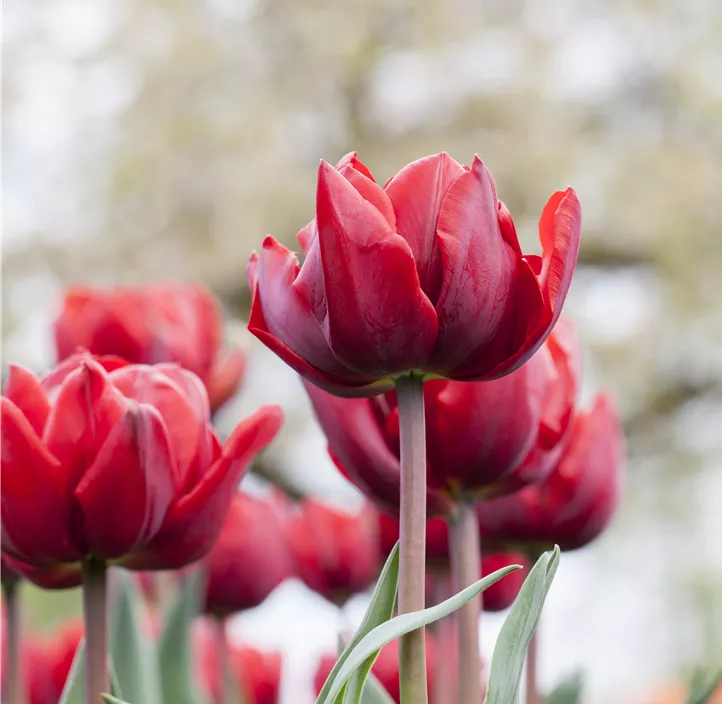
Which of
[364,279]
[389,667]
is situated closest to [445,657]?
[389,667]

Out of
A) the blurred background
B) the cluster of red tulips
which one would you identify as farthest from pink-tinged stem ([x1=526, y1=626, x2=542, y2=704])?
the blurred background

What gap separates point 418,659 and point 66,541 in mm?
110

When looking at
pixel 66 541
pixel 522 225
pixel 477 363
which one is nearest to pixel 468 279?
pixel 477 363

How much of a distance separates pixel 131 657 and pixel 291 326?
17cm

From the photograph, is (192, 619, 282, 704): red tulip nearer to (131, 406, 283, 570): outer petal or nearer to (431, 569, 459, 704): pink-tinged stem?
(431, 569, 459, 704): pink-tinged stem

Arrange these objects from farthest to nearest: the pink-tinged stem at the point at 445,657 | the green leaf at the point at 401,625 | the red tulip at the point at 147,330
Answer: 1. the red tulip at the point at 147,330
2. the pink-tinged stem at the point at 445,657
3. the green leaf at the point at 401,625

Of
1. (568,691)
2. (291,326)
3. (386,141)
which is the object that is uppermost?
(386,141)

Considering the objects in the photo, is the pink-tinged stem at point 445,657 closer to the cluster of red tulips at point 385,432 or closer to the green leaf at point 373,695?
the cluster of red tulips at point 385,432

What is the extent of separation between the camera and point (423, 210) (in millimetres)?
269

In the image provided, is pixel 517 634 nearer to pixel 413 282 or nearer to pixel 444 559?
pixel 413 282

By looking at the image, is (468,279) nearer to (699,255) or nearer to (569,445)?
(569,445)

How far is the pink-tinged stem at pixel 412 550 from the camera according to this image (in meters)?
0.25

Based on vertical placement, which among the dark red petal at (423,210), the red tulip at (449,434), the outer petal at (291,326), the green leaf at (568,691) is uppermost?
the dark red petal at (423,210)

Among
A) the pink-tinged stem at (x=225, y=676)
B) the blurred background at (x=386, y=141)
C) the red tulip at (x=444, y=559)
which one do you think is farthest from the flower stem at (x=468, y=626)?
the blurred background at (x=386, y=141)
